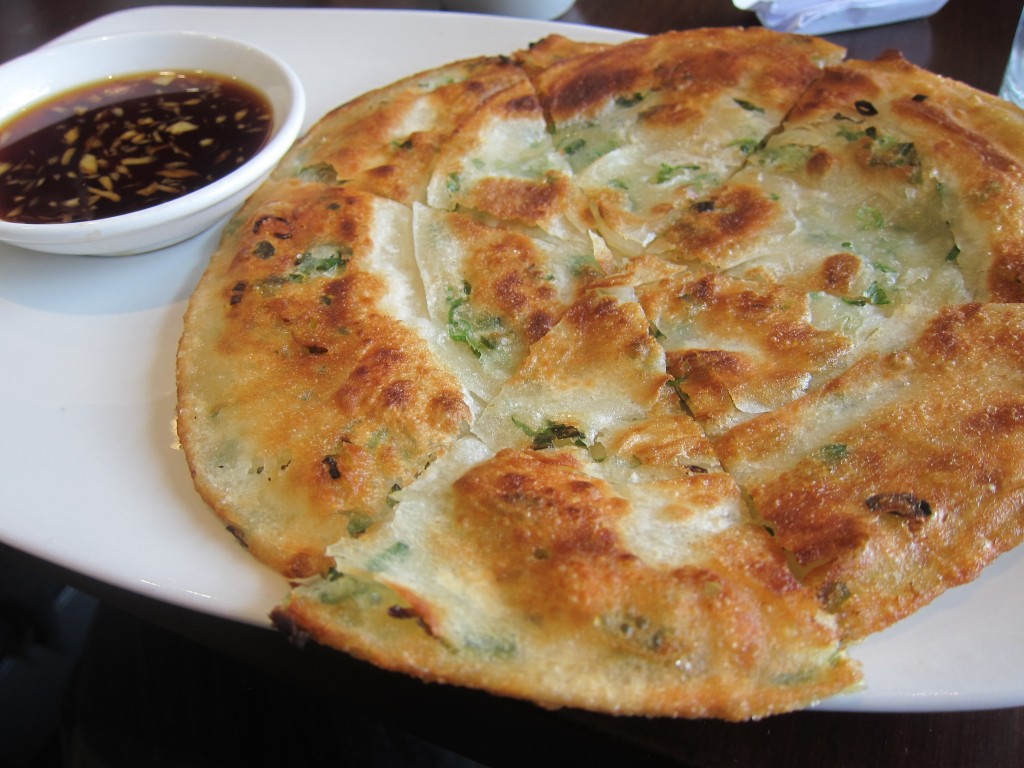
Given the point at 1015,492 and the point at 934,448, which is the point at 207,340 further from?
the point at 1015,492

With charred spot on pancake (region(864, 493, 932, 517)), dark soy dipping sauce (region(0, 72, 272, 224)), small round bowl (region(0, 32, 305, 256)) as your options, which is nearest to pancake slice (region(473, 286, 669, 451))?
charred spot on pancake (region(864, 493, 932, 517))

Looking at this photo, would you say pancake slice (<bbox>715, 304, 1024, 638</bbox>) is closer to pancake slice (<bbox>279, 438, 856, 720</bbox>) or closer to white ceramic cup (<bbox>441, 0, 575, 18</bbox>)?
pancake slice (<bbox>279, 438, 856, 720</bbox>)

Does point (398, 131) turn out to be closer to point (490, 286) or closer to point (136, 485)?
point (490, 286)

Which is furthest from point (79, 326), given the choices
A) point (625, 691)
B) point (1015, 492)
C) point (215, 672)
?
point (1015, 492)

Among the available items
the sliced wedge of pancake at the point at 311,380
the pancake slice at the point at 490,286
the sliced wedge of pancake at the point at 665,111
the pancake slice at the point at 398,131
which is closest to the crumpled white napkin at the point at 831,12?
the sliced wedge of pancake at the point at 665,111

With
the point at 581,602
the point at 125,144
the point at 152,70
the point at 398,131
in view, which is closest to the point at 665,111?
the point at 398,131

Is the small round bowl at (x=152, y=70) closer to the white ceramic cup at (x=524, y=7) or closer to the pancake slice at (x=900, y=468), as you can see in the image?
the white ceramic cup at (x=524, y=7)

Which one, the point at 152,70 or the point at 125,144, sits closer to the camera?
the point at 125,144
